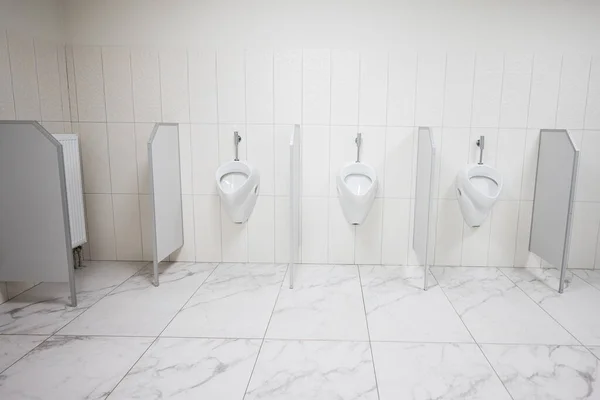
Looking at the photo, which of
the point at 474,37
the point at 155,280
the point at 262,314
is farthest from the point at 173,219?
the point at 474,37

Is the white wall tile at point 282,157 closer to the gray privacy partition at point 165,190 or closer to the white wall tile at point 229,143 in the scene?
the white wall tile at point 229,143

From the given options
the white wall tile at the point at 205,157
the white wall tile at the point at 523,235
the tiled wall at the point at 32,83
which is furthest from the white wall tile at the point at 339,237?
the tiled wall at the point at 32,83

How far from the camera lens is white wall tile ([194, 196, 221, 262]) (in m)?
3.25

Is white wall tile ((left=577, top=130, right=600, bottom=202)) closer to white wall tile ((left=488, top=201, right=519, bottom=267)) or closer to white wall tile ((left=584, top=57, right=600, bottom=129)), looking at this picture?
white wall tile ((left=584, top=57, right=600, bottom=129))

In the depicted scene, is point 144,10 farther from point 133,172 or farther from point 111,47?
point 133,172

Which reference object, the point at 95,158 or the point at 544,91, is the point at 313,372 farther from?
the point at 544,91

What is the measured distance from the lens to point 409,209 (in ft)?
10.5

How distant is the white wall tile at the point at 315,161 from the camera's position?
312 cm

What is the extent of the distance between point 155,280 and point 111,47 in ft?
5.91

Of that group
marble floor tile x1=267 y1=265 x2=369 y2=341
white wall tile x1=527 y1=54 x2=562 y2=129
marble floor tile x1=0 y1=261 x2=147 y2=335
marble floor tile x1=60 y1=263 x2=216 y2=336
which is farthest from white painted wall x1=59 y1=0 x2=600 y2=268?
marble floor tile x1=0 y1=261 x2=147 y2=335

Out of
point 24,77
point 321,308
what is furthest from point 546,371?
point 24,77

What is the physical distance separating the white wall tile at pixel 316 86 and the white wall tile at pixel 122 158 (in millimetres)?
1378

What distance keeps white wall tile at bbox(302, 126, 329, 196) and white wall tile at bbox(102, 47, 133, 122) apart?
1389 millimetres

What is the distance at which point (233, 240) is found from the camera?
130 inches
